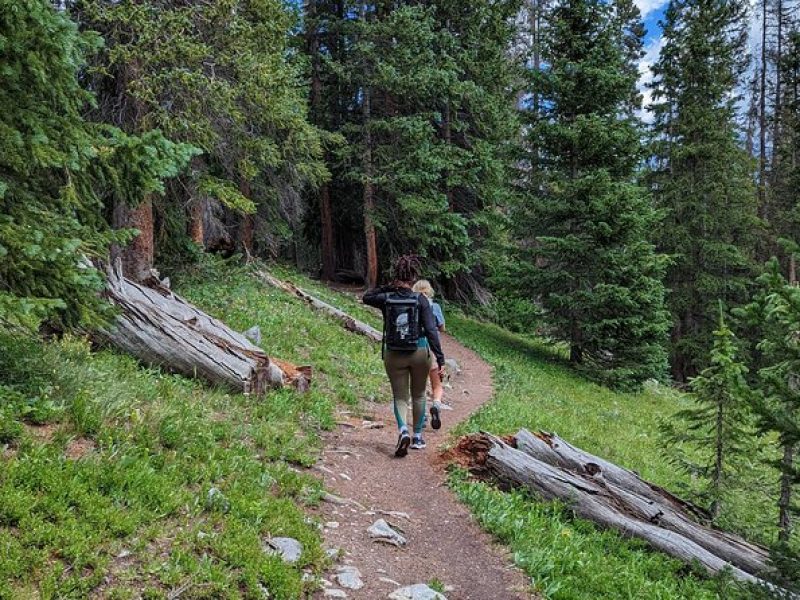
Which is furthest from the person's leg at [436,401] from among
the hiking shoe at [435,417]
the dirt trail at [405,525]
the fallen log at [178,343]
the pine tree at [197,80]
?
the pine tree at [197,80]

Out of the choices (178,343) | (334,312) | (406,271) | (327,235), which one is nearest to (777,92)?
(327,235)

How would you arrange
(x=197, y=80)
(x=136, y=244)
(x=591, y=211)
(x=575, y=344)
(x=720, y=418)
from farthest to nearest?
1. (x=575, y=344)
2. (x=591, y=211)
3. (x=136, y=244)
4. (x=197, y=80)
5. (x=720, y=418)

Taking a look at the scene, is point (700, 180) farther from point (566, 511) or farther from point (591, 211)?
point (566, 511)

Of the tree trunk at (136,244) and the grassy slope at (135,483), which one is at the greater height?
the tree trunk at (136,244)

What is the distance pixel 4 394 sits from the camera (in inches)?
170

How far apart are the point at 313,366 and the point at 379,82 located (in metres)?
12.8

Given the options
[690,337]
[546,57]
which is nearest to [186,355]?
[546,57]

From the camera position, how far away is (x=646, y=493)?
22.9 feet

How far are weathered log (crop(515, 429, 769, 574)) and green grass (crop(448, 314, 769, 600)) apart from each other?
0.55 metres

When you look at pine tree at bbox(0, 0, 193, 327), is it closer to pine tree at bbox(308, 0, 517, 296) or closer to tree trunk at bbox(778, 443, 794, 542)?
tree trunk at bbox(778, 443, 794, 542)

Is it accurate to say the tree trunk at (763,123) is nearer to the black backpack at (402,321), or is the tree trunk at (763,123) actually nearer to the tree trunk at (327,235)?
the tree trunk at (327,235)

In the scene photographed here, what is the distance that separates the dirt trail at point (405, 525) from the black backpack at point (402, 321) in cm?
155

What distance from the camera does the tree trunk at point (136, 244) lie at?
10.5m

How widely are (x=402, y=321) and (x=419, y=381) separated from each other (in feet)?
2.99
